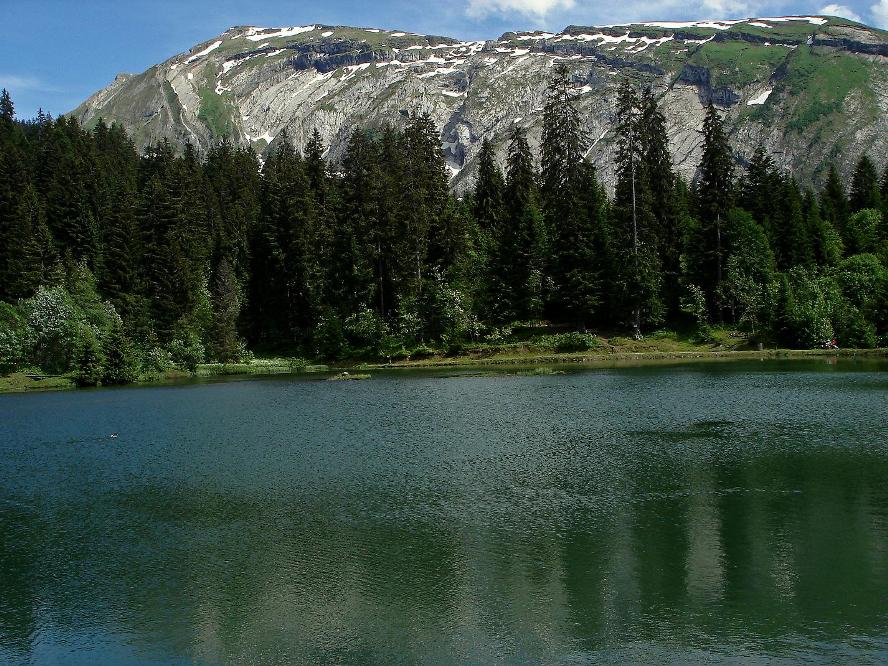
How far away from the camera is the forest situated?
78.3 meters

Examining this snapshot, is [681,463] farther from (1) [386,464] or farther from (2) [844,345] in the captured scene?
(2) [844,345]

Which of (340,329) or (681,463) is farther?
(340,329)

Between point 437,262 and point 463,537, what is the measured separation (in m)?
69.3

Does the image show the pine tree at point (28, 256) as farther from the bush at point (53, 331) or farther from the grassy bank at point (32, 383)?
the grassy bank at point (32, 383)

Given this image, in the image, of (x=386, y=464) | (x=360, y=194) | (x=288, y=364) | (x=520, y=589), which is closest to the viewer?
(x=520, y=589)

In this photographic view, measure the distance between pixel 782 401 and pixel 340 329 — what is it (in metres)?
55.4

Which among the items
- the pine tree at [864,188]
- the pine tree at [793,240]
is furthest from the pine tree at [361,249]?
the pine tree at [864,188]

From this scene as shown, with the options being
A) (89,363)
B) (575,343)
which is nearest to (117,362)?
(89,363)

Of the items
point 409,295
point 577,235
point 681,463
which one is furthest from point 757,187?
point 681,463

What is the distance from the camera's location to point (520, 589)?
16891 mm

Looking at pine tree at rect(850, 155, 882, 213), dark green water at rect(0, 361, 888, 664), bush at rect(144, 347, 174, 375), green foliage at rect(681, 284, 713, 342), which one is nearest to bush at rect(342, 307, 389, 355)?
bush at rect(144, 347, 174, 375)

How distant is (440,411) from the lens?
146ft

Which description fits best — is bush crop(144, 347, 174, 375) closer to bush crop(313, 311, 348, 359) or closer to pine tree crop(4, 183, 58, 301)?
bush crop(313, 311, 348, 359)

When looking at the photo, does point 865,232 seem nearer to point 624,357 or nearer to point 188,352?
point 624,357
